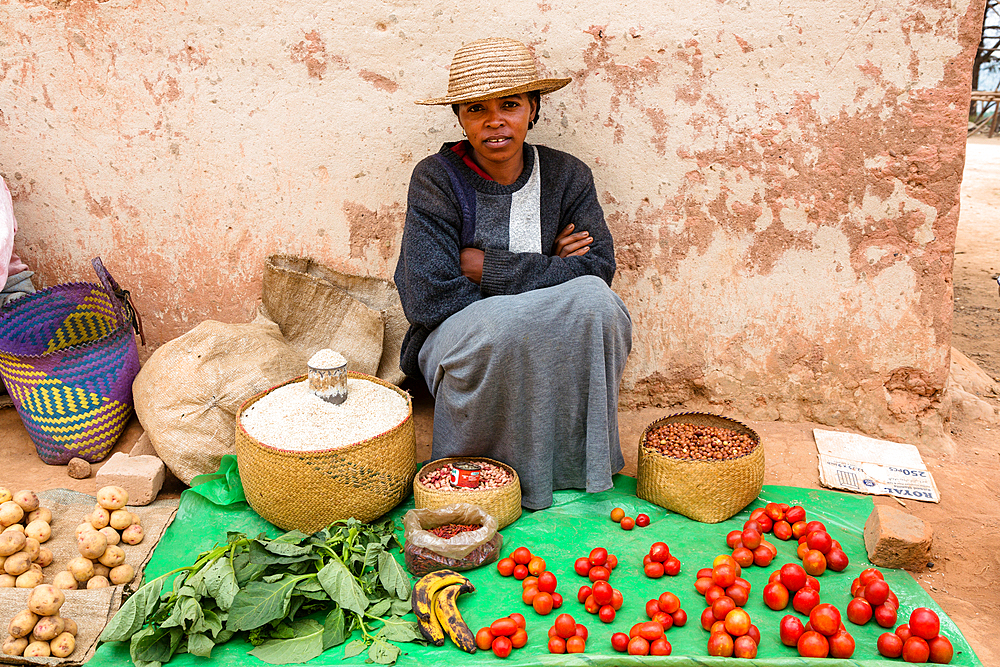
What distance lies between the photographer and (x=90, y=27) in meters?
3.24

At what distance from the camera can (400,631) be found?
2.10 metres

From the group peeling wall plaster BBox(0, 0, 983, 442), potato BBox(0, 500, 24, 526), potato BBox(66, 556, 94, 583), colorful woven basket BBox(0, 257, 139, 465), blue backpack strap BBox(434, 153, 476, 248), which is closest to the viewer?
potato BBox(66, 556, 94, 583)

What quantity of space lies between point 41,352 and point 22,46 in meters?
1.35

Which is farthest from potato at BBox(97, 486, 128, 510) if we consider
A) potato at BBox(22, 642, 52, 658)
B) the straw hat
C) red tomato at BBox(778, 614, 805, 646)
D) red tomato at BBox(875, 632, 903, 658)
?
red tomato at BBox(875, 632, 903, 658)

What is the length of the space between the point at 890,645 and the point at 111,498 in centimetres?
248

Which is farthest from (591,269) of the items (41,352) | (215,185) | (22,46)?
(22,46)

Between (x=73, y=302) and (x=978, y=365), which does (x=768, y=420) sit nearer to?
(x=978, y=365)

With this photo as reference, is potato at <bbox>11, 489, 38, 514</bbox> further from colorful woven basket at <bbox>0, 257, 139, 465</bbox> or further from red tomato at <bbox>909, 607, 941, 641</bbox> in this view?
red tomato at <bbox>909, 607, 941, 641</bbox>

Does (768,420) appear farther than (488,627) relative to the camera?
Yes

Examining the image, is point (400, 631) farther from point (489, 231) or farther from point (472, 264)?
point (489, 231)

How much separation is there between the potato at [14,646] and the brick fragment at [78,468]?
3.59 ft

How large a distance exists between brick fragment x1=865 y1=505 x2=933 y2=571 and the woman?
911 mm

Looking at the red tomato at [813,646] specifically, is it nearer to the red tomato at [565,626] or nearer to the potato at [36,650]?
the red tomato at [565,626]

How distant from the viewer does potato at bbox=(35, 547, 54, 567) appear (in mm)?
2393
